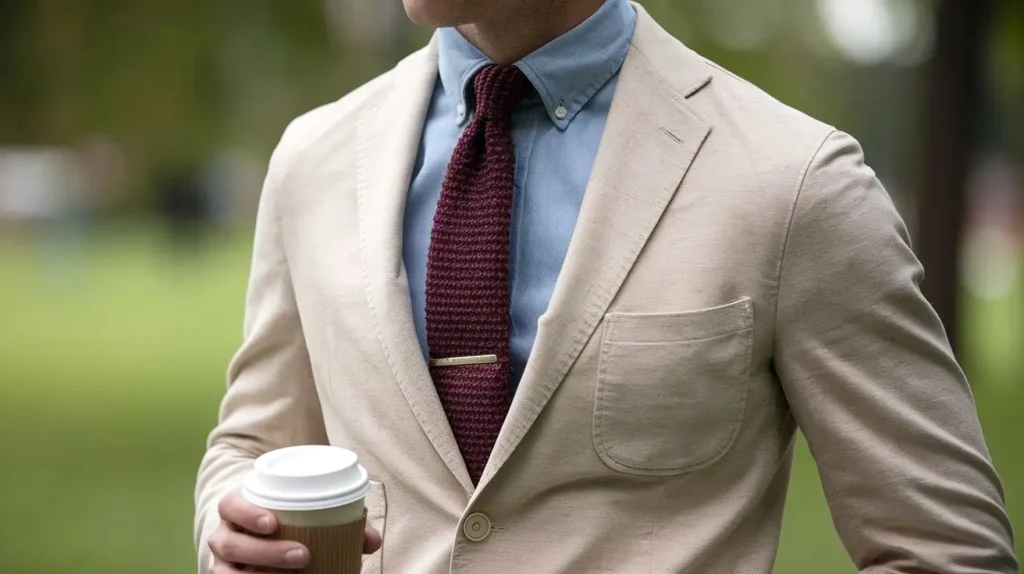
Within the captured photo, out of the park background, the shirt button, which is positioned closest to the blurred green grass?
the park background

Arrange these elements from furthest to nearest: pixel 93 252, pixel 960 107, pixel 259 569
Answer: pixel 93 252 < pixel 960 107 < pixel 259 569

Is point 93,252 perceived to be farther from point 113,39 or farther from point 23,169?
point 113,39

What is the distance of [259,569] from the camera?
4.02 ft

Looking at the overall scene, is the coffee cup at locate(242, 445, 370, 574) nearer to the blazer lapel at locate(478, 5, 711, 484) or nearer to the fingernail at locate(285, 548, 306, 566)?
the fingernail at locate(285, 548, 306, 566)

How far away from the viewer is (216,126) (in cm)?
655

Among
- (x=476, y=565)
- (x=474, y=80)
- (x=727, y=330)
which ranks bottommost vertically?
(x=476, y=565)

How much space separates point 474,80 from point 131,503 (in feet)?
14.7

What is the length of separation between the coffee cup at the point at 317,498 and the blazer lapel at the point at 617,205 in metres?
0.26

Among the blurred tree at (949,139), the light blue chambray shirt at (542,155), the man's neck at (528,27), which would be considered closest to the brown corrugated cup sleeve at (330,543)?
the light blue chambray shirt at (542,155)

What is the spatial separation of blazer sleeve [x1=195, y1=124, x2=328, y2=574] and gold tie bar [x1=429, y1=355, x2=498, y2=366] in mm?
307

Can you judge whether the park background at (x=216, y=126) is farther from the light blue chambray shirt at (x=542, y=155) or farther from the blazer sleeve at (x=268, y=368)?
the light blue chambray shirt at (x=542, y=155)

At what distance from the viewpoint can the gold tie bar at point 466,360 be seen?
144cm

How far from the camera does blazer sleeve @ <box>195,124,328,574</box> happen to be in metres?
1.66

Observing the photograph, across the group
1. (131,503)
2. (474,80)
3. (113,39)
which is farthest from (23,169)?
(474,80)
